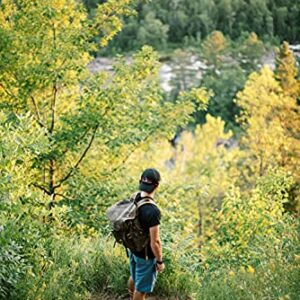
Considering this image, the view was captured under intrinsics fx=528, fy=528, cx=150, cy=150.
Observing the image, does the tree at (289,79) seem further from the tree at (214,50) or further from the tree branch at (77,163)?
the tree at (214,50)

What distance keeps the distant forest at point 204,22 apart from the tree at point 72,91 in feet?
325

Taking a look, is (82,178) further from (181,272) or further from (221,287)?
(221,287)

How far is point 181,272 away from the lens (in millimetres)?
5570

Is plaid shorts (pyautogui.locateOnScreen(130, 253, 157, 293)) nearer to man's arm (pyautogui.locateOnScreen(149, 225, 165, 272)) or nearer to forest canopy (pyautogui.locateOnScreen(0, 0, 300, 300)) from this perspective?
man's arm (pyautogui.locateOnScreen(149, 225, 165, 272))

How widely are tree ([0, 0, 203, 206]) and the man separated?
10.7 ft

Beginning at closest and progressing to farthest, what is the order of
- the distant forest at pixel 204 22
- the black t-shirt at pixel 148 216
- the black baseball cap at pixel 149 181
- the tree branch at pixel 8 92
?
the black t-shirt at pixel 148 216, the black baseball cap at pixel 149 181, the tree branch at pixel 8 92, the distant forest at pixel 204 22

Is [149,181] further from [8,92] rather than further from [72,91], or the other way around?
[72,91]

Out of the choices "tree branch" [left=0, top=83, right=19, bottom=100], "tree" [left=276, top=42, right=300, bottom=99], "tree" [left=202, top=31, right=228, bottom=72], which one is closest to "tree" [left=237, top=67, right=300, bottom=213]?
"tree" [left=276, top=42, right=300, bottom=99]

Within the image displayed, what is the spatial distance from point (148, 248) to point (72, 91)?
5.25 metres

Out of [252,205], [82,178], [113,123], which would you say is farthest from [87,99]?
[252,205]

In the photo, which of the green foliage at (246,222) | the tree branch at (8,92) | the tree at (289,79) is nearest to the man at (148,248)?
the green foliage at (246,222)

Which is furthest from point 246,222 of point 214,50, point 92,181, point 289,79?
point 214,50

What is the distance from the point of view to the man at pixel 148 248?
4453 mm

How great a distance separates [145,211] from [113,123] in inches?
158
